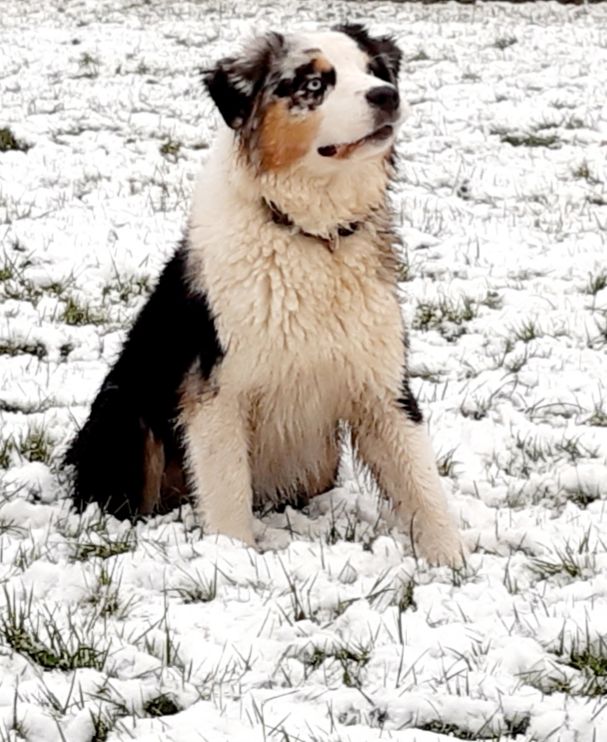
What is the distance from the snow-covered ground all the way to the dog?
0.27 m

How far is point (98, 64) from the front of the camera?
1325cm

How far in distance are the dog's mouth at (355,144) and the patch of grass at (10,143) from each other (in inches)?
249

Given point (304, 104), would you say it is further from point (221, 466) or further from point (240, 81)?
point (221, 466)

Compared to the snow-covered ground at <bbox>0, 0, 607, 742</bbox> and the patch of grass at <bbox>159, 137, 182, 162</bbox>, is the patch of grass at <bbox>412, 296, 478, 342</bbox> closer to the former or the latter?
the snow-covered ground at <bbox>0, 0, 607, 742</bbox>

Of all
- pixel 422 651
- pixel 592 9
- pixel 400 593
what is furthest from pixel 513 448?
pixel 592 9

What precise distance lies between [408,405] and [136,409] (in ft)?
3.48

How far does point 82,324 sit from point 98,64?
7886mm

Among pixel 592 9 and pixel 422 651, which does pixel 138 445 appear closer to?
pixel 422 651

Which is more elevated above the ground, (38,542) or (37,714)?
(37,714)

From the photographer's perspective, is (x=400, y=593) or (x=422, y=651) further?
(x=400, y=593)

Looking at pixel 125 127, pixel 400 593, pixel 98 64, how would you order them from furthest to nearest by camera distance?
pixel 98 64
pixel 125 127
pixel 400 593

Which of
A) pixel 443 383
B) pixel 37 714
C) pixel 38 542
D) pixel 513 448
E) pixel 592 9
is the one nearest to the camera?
pixel 37 714

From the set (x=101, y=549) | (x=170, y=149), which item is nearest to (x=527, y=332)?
(x=101, y=549)

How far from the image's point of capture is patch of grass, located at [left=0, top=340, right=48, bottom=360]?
5891 mm
